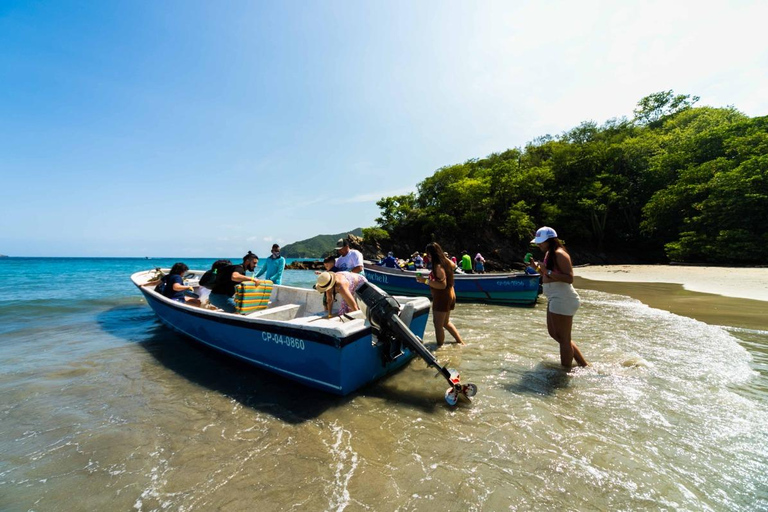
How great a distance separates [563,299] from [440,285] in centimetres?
212

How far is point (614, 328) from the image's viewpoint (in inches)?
311

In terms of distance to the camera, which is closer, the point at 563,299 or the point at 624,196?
the point at 563,299

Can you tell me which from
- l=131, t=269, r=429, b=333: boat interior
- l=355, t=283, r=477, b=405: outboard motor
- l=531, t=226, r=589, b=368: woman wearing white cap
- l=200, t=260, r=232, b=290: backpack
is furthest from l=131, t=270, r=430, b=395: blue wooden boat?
l=531, t=226, r=589, b=368: woman wearing white cap

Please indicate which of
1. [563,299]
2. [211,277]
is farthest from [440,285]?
[211,277]

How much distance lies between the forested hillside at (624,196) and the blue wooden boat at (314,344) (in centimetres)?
3286

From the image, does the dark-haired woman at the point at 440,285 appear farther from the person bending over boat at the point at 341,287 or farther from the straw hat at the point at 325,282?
the straw hat at the point at 325,282

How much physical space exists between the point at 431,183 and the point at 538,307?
4527cm

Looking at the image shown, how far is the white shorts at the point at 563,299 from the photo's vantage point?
15.0ft

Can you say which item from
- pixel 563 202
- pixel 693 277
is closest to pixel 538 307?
pixel 693 277

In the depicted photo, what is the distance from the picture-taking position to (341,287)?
5301 millimetres

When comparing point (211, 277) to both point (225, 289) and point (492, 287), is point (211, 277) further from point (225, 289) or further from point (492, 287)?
point (492, 287)

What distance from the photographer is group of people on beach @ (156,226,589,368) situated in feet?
15.0

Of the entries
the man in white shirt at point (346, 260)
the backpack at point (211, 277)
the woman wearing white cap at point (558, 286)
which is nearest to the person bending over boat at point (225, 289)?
the backpack at point (211, 277)

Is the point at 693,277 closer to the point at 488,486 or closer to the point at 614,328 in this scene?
the point at 614,328
